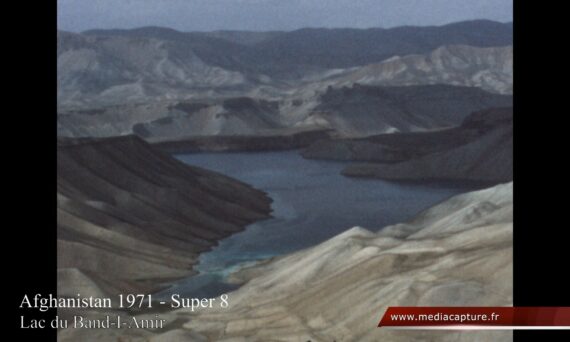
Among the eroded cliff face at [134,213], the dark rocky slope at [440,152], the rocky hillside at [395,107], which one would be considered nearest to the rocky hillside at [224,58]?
the rocky hillside at [395,107]

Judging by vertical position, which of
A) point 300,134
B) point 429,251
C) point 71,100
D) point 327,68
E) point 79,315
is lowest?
point 79,315

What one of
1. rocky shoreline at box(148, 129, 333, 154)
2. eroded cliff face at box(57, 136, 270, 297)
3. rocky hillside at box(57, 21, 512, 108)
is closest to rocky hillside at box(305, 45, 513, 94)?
rocky hillside at box(57, 21, 512, 108)

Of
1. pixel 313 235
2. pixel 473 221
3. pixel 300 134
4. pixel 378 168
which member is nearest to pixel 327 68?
pixel 300 134

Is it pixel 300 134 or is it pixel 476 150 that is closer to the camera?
pixel 476 150

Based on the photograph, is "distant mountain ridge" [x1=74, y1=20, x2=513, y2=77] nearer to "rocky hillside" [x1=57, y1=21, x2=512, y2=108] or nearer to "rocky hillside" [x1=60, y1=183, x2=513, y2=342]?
"rocky hillside" [x1=57, y1=21, x2=512, y2=108]

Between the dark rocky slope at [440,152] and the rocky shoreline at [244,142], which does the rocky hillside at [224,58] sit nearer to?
the rocky shoreline at [244,142]

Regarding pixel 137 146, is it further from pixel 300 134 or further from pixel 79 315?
pixel 300 134

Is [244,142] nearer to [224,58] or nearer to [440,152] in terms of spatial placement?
[440,152]
